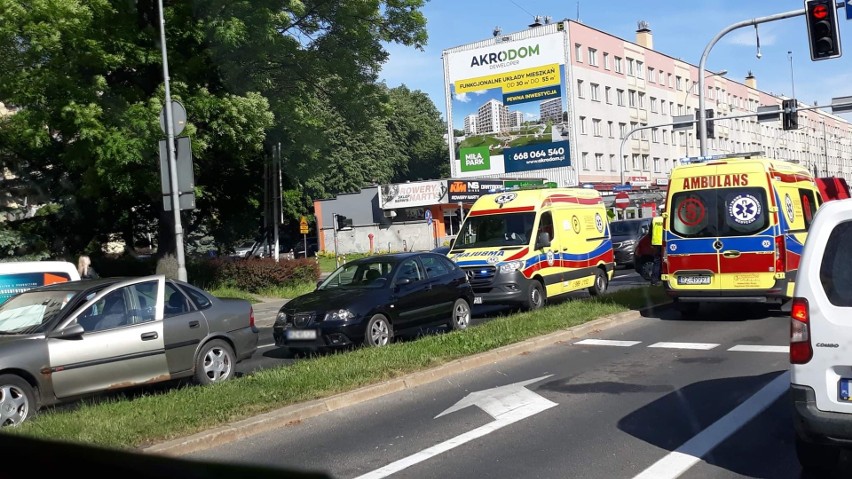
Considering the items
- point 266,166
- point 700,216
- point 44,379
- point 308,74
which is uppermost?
point 308,74

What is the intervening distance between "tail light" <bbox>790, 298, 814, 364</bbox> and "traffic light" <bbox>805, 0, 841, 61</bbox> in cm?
1222

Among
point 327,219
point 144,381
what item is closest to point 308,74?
point 144,381

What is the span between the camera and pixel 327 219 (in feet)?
194

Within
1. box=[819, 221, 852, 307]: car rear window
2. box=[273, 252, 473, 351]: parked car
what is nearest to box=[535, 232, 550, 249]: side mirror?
box=[273, 252, 473, 351]: parked car

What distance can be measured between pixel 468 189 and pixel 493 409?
4696cm

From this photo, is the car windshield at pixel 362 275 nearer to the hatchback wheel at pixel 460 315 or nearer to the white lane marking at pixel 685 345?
the hatchback wheel at pixel 460 315

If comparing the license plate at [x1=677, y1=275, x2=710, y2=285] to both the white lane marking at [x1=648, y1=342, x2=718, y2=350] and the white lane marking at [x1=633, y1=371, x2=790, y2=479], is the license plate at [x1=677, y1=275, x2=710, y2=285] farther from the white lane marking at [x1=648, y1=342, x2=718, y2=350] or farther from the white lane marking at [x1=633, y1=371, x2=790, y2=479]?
the white lane marking at [x1=633, y1=371, x2=790, y2=479]

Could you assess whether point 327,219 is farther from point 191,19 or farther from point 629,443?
point 629,443

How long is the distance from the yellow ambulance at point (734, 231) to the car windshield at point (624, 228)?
13.8 m

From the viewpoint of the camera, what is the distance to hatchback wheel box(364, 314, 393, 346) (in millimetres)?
11078

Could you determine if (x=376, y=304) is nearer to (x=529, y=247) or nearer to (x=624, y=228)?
(x=529, y=247)

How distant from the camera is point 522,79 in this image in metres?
55.1

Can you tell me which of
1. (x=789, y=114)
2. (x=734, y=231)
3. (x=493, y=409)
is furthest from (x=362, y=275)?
(x=789, y=114)

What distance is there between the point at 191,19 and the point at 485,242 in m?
10.0
